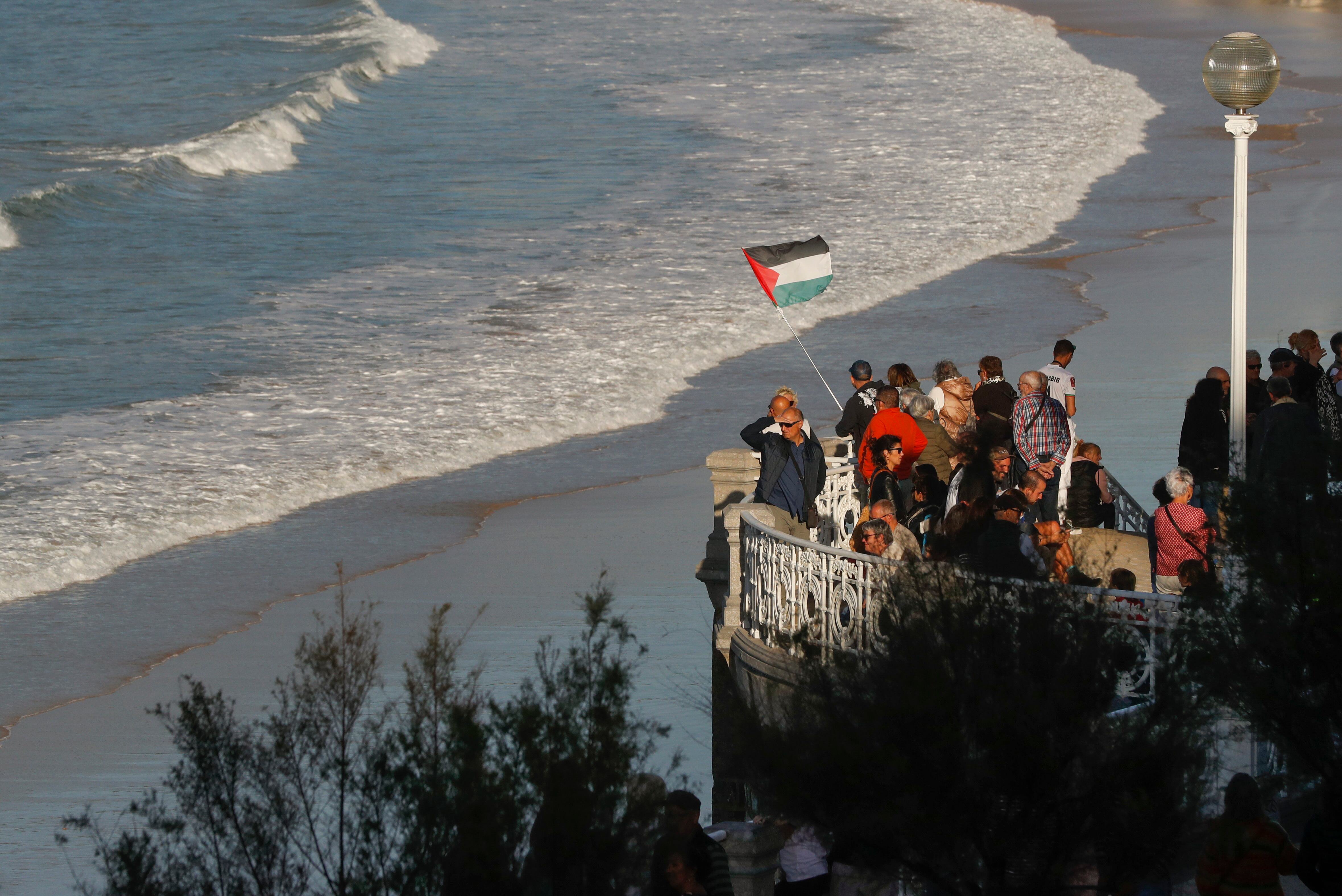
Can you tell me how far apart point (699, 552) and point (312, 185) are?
2898cm

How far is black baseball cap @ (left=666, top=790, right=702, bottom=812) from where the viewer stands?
22.0ft

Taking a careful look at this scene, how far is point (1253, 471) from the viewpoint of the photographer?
32.5 ft

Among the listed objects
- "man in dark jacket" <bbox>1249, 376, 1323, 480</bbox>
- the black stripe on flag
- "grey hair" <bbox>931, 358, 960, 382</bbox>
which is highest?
the black stripe on flag

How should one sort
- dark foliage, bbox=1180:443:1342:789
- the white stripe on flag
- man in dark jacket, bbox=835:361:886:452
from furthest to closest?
1. the white stripe on flag
2. man in dark jacket, bbox=835:361:886:452
3. dark foliage, bbox=1180:443:1342:789

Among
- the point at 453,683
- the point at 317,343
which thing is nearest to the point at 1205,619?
the point at 453,683

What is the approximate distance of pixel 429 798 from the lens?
5.82 metres

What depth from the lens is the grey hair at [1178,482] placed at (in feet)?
30.6

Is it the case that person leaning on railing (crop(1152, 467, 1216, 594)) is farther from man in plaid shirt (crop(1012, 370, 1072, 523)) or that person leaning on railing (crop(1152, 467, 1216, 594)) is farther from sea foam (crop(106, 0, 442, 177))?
sea foam (crop(106, 0, 442, 177))

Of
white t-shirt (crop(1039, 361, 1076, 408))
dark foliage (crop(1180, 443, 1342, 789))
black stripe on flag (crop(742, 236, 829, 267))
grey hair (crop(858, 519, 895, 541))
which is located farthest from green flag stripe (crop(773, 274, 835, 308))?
dark foliage (crop(1180, 443, 1342, 789))

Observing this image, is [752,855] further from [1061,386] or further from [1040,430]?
[1061,386]

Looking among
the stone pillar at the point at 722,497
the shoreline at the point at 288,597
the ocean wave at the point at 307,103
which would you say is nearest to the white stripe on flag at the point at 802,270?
the stone pillar at the point at 722,497

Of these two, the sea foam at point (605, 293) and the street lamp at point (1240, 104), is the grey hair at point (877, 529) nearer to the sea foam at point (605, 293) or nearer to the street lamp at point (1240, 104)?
the street lamp at point (1240, 104)

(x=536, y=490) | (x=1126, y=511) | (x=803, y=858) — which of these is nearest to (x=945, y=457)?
(x=1126, y=511)

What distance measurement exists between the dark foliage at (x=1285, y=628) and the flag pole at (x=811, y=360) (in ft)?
24.3
